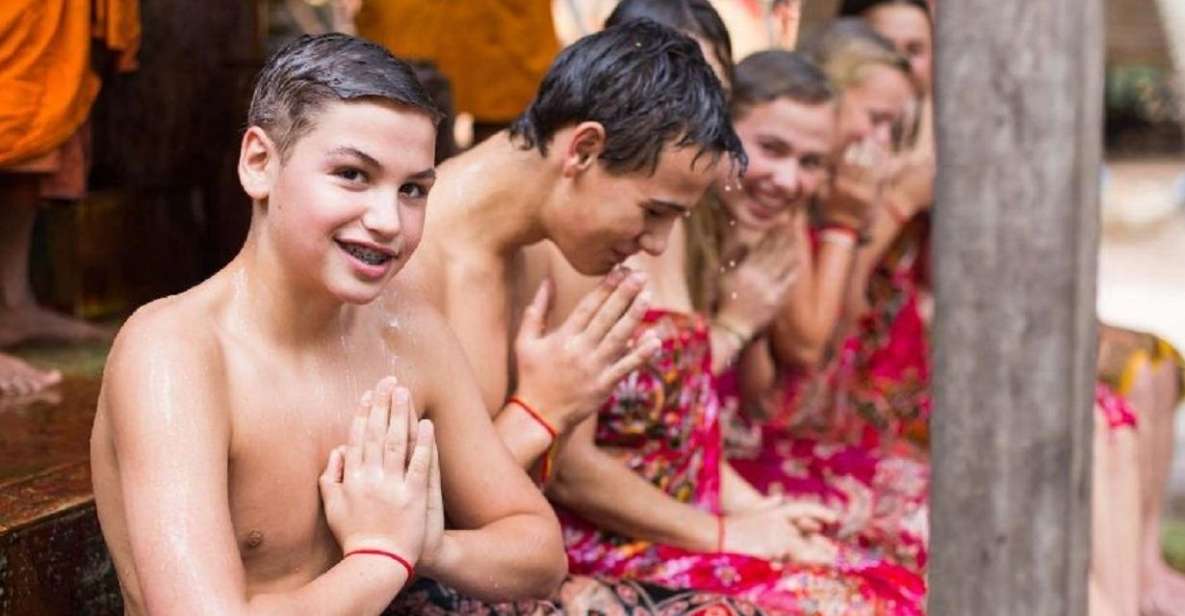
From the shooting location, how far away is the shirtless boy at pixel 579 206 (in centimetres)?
355

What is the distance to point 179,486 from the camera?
109 inches

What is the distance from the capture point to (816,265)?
5461mm

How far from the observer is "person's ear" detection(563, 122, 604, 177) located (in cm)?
355

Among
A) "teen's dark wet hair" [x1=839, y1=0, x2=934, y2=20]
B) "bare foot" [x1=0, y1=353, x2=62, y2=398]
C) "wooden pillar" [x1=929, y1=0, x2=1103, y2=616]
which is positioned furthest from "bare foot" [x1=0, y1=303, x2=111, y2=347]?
"wooden pillar" [x1=929, y1=0, x2=1103, y2=616]

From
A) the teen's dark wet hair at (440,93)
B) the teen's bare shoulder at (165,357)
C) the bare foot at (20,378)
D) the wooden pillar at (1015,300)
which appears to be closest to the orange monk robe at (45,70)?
the bare foot at (20,378)

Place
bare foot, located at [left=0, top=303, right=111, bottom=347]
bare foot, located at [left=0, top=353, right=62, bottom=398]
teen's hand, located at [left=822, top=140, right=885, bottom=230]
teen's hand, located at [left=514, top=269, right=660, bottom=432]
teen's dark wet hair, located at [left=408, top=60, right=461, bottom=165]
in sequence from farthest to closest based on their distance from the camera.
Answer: teen's dark wet hair, located at [left=408, top=60, right=461, bottom=165] < teen's hand, located at [left=822, top=140, right=885, bottom=230] < bare foot, located at [left=0, top=303, right=111, bottom=347] < bare foot, located at [left=0, top=353, right=62, bottom=398] < teen's hand, located at [left=514, top=269, right=660, bottom=432]

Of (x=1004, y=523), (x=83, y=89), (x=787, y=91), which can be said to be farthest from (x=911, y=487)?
(x=83, y=89)

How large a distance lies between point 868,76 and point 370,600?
3095mm

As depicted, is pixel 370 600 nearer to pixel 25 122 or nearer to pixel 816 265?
pixel 25 122

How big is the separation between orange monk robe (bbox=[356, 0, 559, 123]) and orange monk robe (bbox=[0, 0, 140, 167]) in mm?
1957

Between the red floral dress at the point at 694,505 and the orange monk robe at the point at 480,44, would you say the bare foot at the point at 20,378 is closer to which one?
the red floral dress at the point at 694,505

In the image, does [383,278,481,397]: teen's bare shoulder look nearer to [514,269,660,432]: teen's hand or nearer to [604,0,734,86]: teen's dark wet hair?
[514,269,660,432]: teen's hand

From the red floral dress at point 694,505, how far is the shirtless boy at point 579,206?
1.32 feet

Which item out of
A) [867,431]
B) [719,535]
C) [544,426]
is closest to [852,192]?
[867,431]
